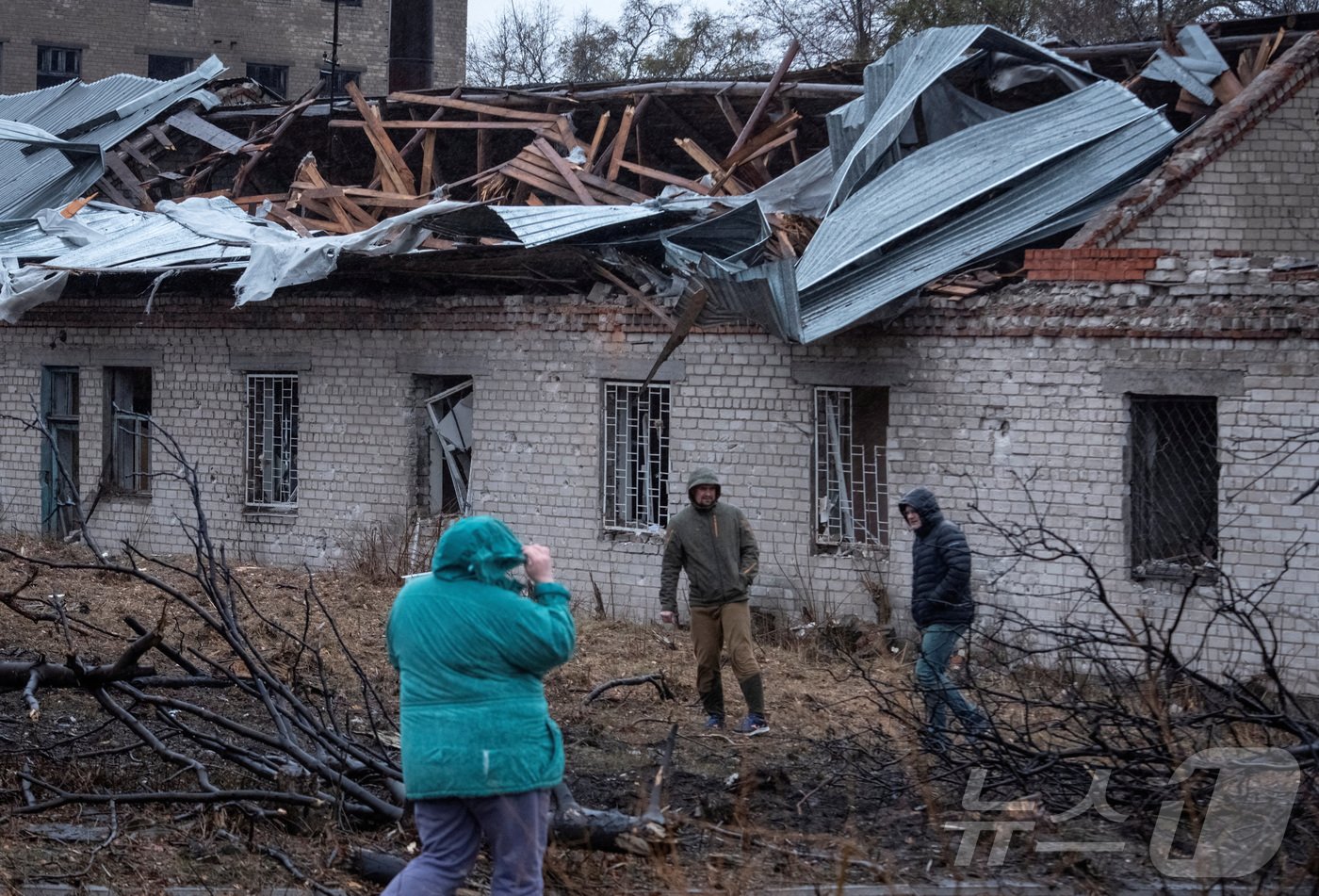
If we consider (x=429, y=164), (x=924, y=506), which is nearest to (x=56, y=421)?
(x=429, y=164)

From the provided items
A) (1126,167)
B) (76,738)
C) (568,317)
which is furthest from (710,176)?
(76,738)

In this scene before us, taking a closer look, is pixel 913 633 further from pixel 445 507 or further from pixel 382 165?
pixel 382 165

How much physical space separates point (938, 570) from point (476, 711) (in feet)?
12.5

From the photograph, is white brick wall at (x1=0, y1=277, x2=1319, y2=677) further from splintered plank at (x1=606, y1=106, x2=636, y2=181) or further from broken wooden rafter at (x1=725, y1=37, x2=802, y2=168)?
broken wooden rafter at (x1=725, y1=37, x2=802, y2=168)

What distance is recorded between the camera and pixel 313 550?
1393cm

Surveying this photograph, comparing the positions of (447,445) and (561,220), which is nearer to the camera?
(561,220)

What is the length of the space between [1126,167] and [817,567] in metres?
3.89

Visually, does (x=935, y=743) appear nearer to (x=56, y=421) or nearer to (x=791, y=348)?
(x=791, y=348)

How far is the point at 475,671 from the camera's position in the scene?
408 cm

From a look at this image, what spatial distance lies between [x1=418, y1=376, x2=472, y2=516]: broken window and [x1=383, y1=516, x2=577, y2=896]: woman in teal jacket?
8921 millimetres

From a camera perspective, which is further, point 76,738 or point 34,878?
point 76,738

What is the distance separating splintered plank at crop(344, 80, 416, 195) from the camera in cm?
1390

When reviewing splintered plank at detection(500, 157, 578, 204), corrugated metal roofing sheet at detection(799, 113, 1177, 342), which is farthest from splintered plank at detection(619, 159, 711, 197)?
corrugated metal roofing sheet at detection(799, 113, 1177, 342)

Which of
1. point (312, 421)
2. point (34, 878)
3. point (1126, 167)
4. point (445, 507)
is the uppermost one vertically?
point (1126, 167)
